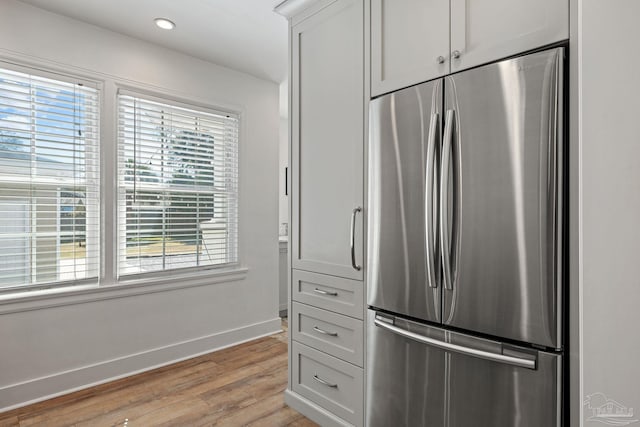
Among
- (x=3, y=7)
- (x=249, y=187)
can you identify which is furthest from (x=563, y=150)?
(x=3, y=7)

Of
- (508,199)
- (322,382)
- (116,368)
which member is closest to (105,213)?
(116,368)

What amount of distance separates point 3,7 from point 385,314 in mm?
2963

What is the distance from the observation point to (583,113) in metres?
1.00

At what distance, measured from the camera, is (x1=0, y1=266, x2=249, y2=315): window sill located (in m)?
2.37

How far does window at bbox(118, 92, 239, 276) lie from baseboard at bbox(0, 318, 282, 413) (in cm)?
68

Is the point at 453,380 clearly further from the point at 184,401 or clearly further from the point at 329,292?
the point at 184,401

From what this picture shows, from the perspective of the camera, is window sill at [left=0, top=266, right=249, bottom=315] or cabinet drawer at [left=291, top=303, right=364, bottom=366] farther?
window sill at [left=0, top=266, right=249, bottom=315]

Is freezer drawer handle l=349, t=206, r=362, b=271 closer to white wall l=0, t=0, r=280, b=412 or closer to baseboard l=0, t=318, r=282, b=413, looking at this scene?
white wall l=0, t=0, r=280, b=412

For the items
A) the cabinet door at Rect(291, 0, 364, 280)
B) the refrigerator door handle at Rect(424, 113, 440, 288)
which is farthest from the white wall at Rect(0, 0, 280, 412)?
the refrigerator door handle at Rect(424, 113, 440, 288)

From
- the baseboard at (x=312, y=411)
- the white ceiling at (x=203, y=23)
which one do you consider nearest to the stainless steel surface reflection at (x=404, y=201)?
the baseboard at (x=312, y=411)

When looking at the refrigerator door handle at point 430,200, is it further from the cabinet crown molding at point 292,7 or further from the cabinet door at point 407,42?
the cabinet crown molding at point 292,7

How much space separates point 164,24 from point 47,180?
1365 mm

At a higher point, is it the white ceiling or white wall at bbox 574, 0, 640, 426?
the white ceiling

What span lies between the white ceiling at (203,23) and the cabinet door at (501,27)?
1390 millimetres
